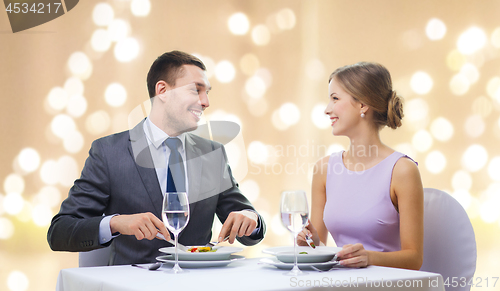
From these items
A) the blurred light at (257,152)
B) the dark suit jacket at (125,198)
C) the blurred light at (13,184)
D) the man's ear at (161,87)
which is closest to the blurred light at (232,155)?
the dark suit jacket at (125,198)

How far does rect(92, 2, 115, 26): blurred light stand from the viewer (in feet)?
7.20

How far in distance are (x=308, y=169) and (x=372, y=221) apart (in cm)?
145

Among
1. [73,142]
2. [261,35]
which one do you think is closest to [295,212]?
[73,142]

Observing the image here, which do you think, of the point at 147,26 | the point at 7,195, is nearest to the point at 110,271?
the point at 7,195

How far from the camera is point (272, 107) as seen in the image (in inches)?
108

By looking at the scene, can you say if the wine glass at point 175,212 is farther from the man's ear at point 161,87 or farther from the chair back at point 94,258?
the man's ear at point 161,87

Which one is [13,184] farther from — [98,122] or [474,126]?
[474,126]

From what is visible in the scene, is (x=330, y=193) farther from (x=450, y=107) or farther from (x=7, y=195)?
(x=7, y=195)

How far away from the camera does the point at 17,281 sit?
2.04m

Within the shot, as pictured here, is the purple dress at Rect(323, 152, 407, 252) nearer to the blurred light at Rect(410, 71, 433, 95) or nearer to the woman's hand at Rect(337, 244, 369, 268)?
the woman's hand at Rect(337, 244, 369, 268)

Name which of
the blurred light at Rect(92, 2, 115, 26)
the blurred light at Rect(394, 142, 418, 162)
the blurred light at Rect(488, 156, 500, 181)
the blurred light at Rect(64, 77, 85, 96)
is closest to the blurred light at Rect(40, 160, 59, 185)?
the blurred light at Rect(64, 77, 85, 96)

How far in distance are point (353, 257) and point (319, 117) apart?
1.89 metres

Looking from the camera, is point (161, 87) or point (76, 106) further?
point (76, 106)

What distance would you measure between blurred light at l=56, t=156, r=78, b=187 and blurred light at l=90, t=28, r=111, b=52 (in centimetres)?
56
